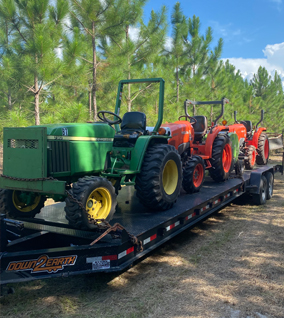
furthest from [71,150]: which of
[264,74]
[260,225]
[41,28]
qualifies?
[264,74]

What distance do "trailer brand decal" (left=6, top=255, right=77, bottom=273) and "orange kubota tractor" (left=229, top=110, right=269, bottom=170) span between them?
6.52 m

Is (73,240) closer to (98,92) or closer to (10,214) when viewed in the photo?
(10,214)

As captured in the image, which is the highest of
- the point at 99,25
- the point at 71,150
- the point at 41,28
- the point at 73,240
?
the point at 99,25

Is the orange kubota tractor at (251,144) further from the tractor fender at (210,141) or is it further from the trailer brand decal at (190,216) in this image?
the trailer brand decal at (190,216)

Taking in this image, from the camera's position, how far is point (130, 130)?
4824 mm

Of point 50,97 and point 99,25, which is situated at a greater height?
point 99,25

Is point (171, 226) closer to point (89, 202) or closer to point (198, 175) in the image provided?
point (89, 202)

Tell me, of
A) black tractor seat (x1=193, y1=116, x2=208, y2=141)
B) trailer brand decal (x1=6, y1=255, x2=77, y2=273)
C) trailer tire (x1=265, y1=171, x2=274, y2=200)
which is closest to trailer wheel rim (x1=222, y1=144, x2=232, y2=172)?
black tractor seat (x1=193, y1=116, x2=208, y2=141)

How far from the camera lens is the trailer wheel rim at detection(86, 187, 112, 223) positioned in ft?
11.2

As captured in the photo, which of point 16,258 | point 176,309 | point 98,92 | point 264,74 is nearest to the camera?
point 16,258

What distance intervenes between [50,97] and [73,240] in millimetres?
9504

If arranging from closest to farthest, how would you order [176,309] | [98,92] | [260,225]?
[176,309] → [260,225] → [98,92]

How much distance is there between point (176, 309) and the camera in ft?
10.0

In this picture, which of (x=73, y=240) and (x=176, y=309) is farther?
(x=73, y=240)
